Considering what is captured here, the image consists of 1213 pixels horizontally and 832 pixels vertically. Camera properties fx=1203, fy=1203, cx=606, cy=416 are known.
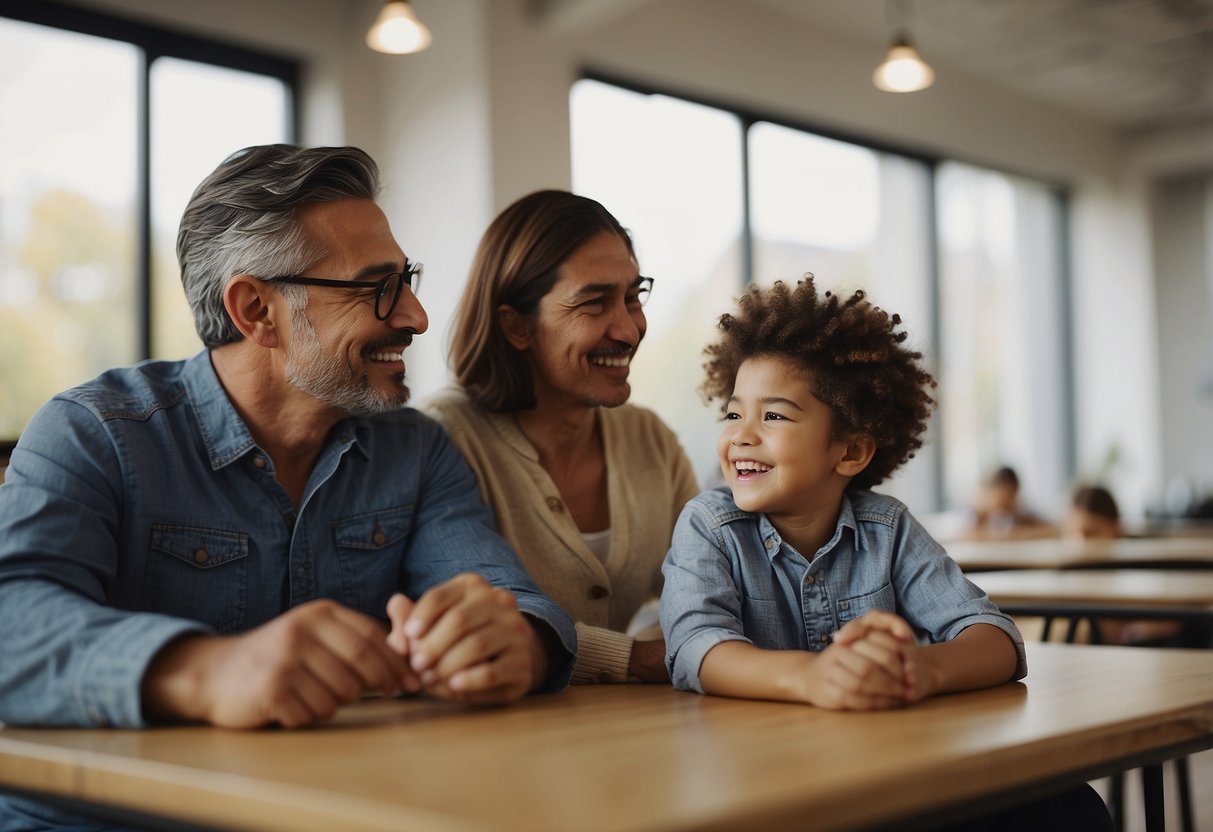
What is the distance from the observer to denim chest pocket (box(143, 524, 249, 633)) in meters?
1.45

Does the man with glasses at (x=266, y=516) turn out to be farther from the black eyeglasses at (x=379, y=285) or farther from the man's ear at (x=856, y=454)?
the man's ear at (x=856, y=454)

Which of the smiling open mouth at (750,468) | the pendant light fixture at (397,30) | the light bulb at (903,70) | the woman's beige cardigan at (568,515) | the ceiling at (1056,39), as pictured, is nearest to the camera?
the smiling open mouth at (750,468)

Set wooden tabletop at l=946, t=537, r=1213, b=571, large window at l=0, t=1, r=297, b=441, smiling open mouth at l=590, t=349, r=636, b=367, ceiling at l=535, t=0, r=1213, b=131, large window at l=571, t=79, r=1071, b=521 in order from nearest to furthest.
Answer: smiling open mouth at l=590, t=349, r=636, b=367 → wooden tabletop at l=946, t=537, r=1213, b=571 → large window at l=0, t=1, r=297, b=441 → large window at l=571, t=79, r=1071, b=521 → ceiling at l=535, t=0, r=1213, b=131

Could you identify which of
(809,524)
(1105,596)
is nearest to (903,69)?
(1105,596)

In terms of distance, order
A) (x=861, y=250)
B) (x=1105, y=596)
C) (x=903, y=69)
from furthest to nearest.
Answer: (x=861, y=250) < (x=903, y=69) < (x=1105, y=596)

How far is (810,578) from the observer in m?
1.56

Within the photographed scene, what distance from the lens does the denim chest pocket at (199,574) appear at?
1.45 metres

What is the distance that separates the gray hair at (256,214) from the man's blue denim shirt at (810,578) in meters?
0.65

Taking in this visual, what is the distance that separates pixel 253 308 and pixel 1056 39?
6697mm

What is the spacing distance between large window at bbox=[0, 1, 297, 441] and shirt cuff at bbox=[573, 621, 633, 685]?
3540 mm

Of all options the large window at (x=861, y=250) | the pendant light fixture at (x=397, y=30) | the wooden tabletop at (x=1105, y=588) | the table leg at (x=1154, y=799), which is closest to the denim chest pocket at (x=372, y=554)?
the table leg at (x=1154, y=799)

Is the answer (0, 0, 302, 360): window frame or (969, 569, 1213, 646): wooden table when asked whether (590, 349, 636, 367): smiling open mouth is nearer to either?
(969, 569, 1213, 646): wooden table

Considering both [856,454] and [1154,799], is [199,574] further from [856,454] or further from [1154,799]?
[1154,799]

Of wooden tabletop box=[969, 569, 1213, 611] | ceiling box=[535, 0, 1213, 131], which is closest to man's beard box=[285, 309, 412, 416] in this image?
wooden tabletop box=[969, 569, 1213, 611]
